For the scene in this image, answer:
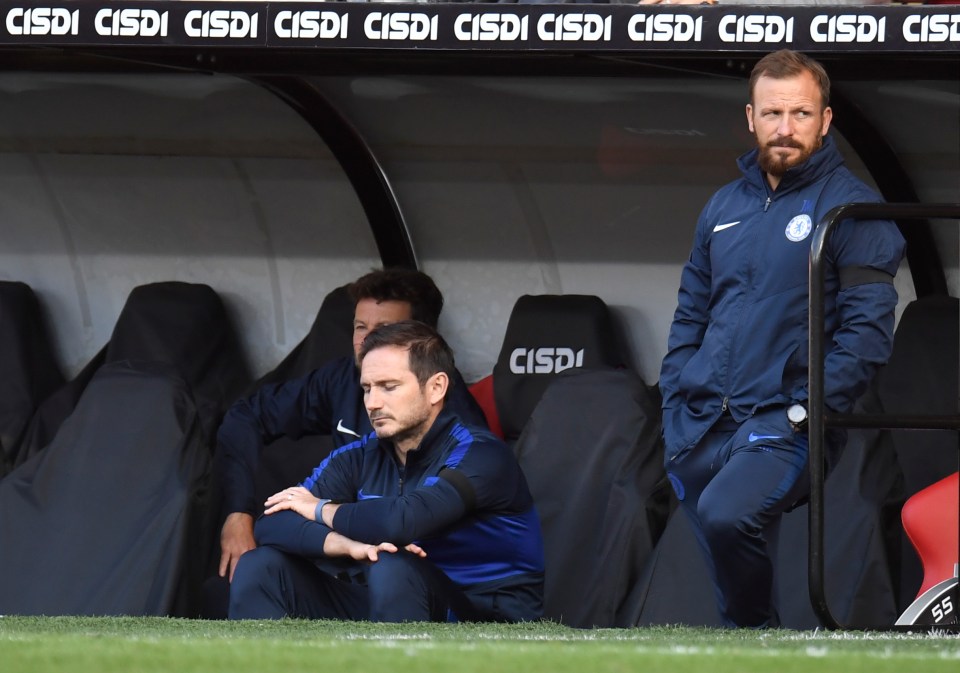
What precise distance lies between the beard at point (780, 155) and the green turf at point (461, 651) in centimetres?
118

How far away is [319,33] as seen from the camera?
5.11 metres

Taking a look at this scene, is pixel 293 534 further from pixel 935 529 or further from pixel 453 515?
pixel 935 529

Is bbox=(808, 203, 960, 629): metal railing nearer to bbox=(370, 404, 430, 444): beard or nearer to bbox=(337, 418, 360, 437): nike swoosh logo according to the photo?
bbox=(370, 404, 430, 444): beard

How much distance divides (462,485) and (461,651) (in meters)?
1.56

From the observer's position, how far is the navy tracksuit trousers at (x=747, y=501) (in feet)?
13.4

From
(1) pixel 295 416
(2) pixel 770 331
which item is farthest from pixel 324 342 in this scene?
(2) pixel 770 331

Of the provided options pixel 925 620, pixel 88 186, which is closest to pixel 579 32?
pixel 925 620

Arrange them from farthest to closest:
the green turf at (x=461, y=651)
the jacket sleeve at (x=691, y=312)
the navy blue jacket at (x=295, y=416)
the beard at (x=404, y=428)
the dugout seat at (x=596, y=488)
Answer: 1. the navy blue jacket at (x=295, y=416)
2. the dugout seat at (x=596, y=488)
3. the beard at (x=404, y=428)
4. the jacket sleeve at (x=691, y=312)
5. the green turf at (x=461, y=651)

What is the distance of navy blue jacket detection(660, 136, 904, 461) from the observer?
419 cm

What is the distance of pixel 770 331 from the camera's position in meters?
4.29

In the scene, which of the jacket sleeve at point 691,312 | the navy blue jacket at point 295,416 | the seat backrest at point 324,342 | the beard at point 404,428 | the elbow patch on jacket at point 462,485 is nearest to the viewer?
the jacket sleeve at point 691,312

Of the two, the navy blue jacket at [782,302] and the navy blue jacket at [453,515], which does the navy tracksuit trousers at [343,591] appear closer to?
the navy blue jacket at [453,515]

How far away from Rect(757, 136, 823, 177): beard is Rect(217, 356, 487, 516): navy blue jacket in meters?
1.84

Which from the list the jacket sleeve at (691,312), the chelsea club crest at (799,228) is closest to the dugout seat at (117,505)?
the jacket sleeve at (691,312)
